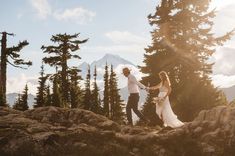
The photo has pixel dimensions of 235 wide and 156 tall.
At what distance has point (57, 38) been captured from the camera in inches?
1957

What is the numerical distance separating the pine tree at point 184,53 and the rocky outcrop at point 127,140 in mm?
11955

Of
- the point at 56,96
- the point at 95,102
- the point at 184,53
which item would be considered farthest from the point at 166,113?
the point at 95,102

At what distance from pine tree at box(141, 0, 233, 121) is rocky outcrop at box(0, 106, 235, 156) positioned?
1195cm

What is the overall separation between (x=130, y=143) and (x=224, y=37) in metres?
20.6

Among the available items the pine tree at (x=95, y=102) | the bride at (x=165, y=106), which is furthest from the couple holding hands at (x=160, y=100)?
the pine tree at (x=95, y=102)

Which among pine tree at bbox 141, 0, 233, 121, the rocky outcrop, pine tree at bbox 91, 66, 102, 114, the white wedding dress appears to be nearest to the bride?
the white wedding dress

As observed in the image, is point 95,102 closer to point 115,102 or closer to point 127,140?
point 115,102

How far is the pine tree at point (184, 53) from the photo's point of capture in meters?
27.1

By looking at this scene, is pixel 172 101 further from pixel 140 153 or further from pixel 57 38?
pixel 57 38

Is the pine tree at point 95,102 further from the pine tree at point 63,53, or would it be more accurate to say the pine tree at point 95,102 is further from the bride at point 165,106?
the bride at point 165,106

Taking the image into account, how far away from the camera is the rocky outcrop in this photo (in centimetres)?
1340

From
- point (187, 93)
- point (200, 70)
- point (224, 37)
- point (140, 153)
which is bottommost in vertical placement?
point (140, 153)

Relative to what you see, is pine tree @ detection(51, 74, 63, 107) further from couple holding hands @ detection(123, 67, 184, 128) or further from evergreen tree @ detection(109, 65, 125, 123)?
couple holding hands @ detection(123, 67, 184, 128)

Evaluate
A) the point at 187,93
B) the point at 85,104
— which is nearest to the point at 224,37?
the point at 187,93
